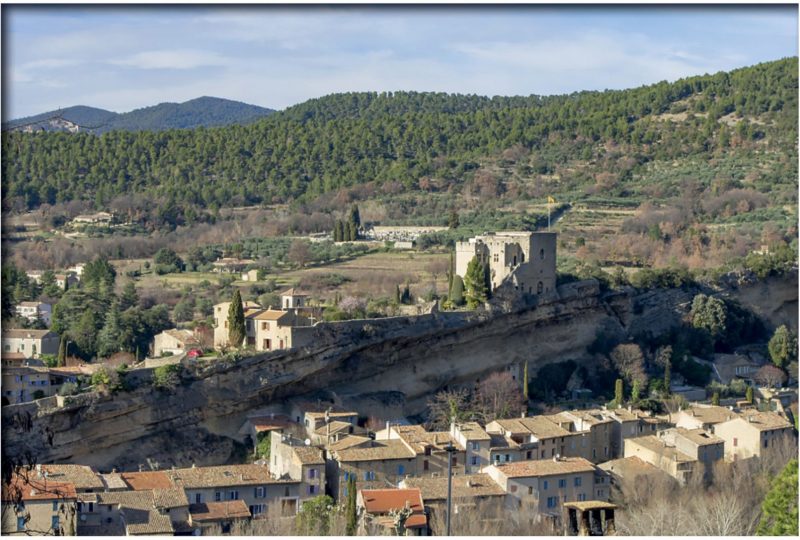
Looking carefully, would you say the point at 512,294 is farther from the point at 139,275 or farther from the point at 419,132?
the point at 419,132

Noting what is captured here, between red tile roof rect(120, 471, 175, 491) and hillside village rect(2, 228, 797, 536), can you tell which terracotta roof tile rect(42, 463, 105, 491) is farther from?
red tile roof rect(120, 471, 175, 491)

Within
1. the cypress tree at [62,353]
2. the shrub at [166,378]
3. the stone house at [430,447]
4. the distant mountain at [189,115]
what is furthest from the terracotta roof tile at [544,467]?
the distant mountain at [189,115]

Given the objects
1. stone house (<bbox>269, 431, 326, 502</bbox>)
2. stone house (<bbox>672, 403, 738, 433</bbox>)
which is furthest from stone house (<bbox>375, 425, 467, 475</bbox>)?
stone house (<bbox>672, 403, 738, 433</bbox>)

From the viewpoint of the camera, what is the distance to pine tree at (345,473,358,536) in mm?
21594

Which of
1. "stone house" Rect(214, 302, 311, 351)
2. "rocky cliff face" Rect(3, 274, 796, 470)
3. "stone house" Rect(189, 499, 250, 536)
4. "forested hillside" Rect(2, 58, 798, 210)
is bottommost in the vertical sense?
"stone house" Rect(189, 499, 250, 536)

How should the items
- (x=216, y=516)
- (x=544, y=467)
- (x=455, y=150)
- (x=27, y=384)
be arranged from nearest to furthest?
(x=216, y=516), (x=544, y=467), (x=27, y=384), (x=455, y=150)

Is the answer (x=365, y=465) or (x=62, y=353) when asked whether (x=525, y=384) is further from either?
(x=62, y=353)

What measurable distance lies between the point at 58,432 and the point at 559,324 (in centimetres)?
1326

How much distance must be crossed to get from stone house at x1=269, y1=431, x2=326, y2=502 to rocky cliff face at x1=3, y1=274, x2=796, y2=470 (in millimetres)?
2060

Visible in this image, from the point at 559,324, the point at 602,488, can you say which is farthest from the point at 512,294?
the point at 602,488

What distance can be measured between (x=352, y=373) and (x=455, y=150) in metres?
34.5

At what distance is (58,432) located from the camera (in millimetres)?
26094

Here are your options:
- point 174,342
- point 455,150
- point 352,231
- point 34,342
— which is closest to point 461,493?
point 174,342

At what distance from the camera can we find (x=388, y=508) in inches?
901
